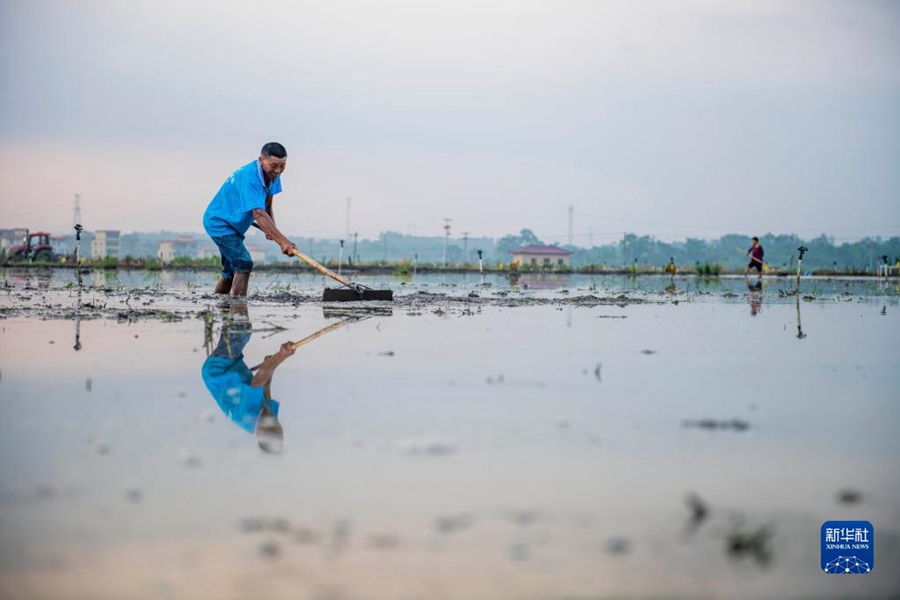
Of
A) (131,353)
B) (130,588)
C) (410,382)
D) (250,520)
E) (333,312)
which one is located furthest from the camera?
(333,312)

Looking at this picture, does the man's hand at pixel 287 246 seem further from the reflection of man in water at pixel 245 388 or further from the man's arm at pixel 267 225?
the reflection of man in water at pixel 245 388

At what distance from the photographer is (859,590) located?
289 cm

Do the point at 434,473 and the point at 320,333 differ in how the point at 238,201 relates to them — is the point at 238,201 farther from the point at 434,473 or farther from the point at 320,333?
the point at 434,473

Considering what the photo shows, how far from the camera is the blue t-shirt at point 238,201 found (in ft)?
44.8

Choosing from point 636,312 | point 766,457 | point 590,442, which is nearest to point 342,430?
point 590,442

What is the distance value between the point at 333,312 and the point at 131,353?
5232 mm

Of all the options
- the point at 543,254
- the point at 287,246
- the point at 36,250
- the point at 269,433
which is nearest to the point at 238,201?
the point at 287,246

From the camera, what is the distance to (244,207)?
13.6 metres

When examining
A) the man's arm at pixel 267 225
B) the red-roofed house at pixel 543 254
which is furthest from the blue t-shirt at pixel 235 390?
the red-roofed house at pixel 543 254

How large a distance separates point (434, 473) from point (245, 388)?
2359 mm

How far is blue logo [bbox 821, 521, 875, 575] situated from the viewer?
2.94 metres

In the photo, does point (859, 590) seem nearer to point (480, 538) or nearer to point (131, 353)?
point (480, 538)

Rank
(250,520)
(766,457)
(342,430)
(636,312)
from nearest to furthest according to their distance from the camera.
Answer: (250,520), (766,457), (342,430), (636,312)

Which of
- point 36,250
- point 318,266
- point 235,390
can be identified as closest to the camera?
point 235,390
